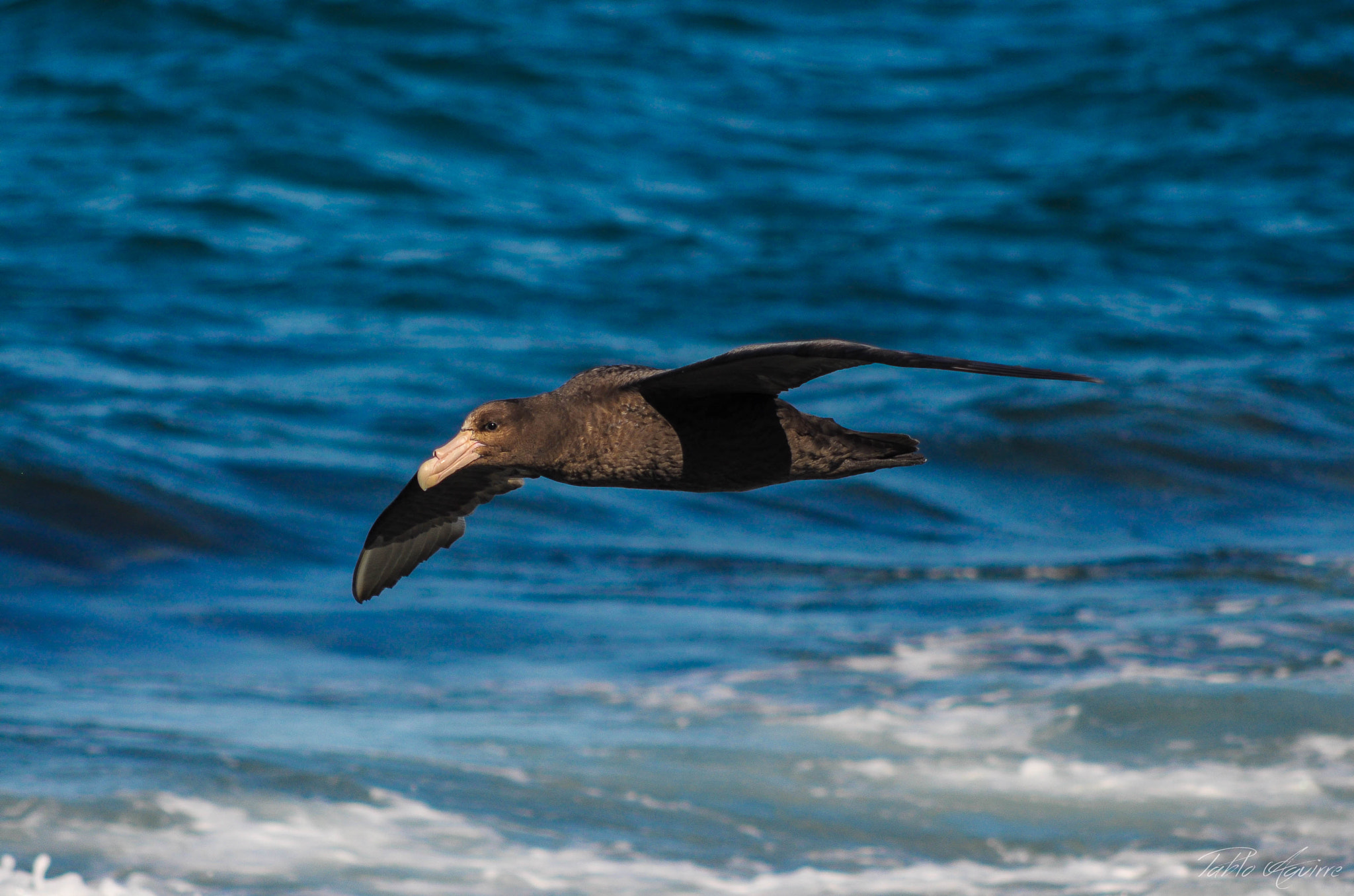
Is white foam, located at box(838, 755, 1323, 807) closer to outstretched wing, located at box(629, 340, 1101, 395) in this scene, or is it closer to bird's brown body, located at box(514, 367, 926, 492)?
bird's brown body, located at box(514, 367, 926, 492)

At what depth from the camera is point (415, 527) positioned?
7.48m

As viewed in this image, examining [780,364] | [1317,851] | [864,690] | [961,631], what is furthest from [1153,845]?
[780,364]

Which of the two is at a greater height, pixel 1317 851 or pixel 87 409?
pixel 87 409

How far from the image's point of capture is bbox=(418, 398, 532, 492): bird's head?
18.9 feet

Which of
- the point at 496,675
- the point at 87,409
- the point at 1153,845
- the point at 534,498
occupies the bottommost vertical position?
the point at 1153,845

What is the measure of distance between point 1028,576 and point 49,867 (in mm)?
9023

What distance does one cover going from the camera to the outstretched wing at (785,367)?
172 inches

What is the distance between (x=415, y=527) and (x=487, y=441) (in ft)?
5.95

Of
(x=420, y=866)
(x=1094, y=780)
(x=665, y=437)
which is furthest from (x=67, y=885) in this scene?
(x=1094, y=780)

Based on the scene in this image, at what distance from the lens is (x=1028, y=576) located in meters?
14.5

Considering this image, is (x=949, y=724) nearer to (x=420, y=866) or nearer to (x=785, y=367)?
(x=420, y=866)

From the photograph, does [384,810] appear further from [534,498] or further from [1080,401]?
[1080,401]

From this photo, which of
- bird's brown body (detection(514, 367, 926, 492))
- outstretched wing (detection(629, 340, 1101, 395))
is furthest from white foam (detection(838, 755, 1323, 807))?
outstretched wing (detection(629, 340, 1101, 395))

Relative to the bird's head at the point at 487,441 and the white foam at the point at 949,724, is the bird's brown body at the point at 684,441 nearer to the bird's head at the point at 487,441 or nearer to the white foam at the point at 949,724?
the bird's head at the point at 487,441
